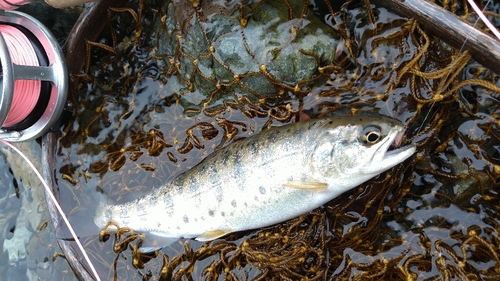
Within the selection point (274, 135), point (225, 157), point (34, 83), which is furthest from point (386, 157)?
point (34, 83)

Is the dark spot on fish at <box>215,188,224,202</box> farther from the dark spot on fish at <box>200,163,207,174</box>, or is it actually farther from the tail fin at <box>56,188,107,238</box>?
the tail fin at <box>56,188,107,238</box>

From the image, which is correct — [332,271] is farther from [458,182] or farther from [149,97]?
[149,97]

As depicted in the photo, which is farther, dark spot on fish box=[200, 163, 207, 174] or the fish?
dark spot on fish box=[200, 163, 207, 174]

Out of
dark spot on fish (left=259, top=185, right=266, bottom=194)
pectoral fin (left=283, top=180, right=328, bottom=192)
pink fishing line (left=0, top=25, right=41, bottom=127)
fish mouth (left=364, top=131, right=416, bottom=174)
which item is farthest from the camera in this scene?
pink fishing line (left=0, top=25, right=41, bottom=127)

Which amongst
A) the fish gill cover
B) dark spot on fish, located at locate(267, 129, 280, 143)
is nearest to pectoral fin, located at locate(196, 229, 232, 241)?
the fish gill cover

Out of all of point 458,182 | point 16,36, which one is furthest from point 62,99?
point 458,182

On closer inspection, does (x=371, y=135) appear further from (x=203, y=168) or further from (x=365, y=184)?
(x=203, y=168)
